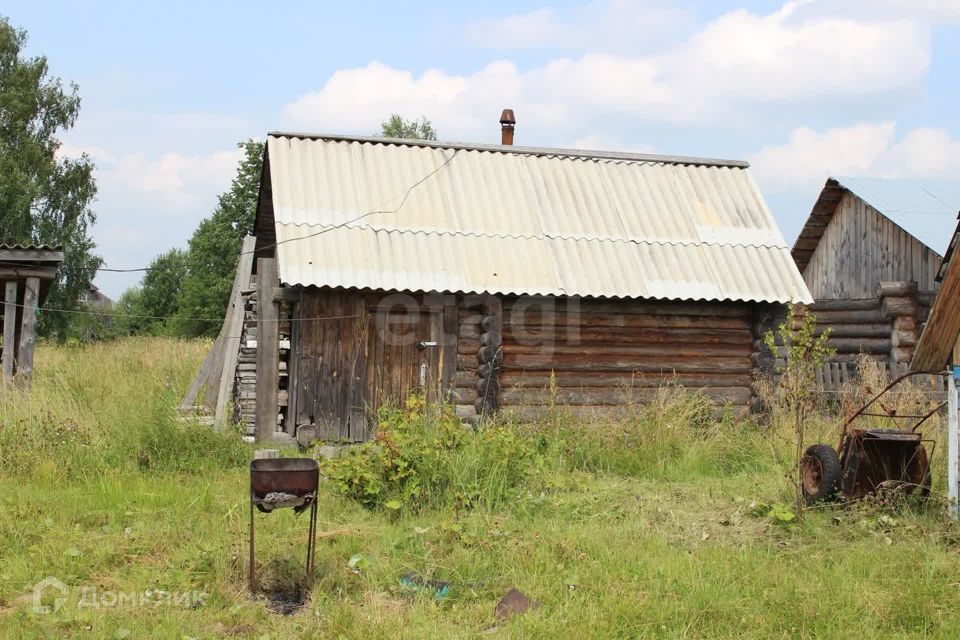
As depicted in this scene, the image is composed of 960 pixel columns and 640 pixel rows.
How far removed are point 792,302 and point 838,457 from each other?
5742 mm

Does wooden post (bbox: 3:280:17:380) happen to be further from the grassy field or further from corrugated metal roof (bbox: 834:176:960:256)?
corrugated metal roof (bbox: 834:176:960:256)

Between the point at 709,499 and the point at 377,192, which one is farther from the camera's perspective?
the point at 377,192

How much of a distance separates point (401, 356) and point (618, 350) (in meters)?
3.05

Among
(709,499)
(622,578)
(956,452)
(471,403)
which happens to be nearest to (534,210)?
(471,403)

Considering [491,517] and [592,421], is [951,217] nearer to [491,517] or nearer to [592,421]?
[592,421]

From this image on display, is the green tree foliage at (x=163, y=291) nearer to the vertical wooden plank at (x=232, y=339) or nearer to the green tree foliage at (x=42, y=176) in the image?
the green tree foliage at (x=42, y=176)

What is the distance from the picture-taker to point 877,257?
18594mm

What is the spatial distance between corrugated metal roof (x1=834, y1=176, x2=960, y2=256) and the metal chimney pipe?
286 inches

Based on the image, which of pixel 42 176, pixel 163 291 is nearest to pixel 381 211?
pixel 42 176

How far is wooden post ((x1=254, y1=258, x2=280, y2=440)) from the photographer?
1173 cm

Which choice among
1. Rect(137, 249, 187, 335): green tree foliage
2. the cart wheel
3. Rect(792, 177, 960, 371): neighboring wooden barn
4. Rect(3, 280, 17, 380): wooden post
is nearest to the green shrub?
the cart wheel

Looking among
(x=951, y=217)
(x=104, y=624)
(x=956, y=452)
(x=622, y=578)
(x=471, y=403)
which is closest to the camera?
(x=104, y=624)

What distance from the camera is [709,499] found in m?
8.28

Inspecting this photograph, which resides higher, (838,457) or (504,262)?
(504,262)
